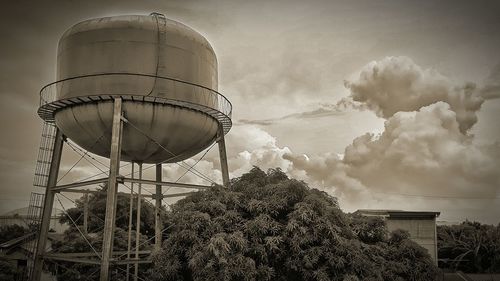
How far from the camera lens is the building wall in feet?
82.7

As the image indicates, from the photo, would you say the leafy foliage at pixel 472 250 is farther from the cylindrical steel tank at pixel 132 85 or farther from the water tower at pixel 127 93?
the cylindrical steel tank at pixel 132 85

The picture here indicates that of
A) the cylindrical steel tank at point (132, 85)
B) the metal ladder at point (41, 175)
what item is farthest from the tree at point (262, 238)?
the metal ladder at point (41, 175)

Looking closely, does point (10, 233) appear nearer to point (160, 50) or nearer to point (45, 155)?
point (45, 155)

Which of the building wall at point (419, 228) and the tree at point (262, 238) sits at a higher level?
the building wall at point (419, 228)

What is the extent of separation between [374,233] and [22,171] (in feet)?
51.8

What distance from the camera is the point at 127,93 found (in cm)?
1403

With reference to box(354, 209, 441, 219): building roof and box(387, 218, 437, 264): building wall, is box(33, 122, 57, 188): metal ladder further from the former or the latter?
box(387, 218, 437, 264): building wall

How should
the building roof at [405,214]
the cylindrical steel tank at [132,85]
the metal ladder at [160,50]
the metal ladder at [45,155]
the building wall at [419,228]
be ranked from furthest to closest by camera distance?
the building wall at [419,228] < the building roof at [405,214] < the metal ladder at [45,155] < the metal ladder at [160,50] < the cylindrical steel tank at [132,85]

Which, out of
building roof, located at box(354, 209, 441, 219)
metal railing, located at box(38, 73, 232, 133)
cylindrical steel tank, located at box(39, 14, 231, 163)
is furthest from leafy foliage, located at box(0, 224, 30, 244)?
building roof, located at box(354, 209, 441, 219)

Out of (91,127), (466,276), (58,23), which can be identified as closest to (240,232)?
(91,127)

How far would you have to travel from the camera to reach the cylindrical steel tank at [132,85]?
1416 centimetres

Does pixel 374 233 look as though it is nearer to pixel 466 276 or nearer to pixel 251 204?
pixel 251 204

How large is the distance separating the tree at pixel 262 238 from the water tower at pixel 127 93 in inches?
65.8

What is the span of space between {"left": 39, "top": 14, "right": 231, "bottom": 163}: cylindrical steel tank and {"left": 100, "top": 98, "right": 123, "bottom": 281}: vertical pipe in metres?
0.50
